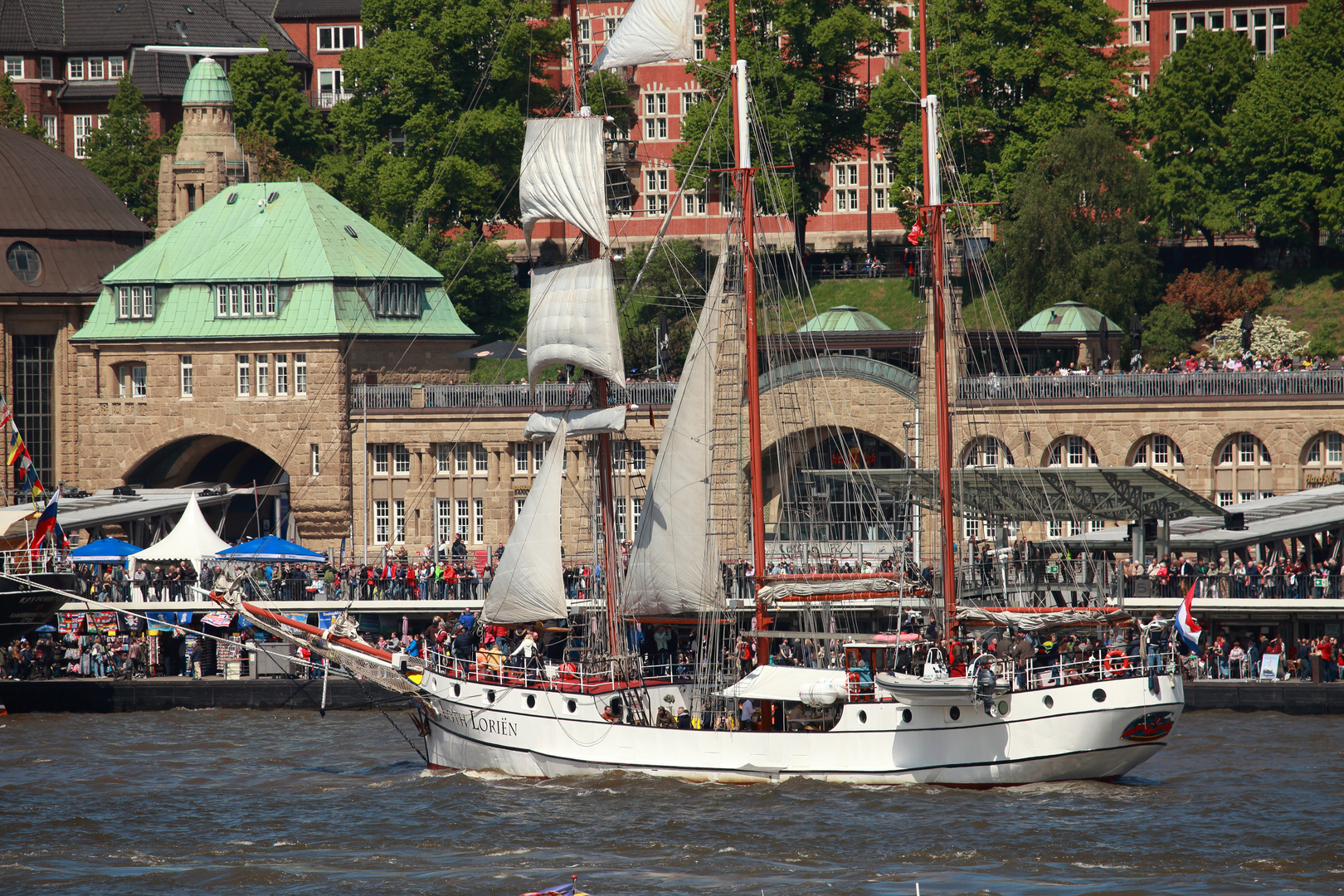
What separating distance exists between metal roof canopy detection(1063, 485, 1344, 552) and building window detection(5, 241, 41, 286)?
145 ft

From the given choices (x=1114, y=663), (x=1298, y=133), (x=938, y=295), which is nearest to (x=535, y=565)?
(x=938, y=295)

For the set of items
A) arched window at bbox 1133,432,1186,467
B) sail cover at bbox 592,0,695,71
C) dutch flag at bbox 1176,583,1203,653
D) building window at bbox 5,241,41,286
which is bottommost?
dutch flag at bbox 1176,583,1203,653

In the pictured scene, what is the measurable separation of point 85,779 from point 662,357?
123ft

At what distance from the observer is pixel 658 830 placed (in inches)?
1730

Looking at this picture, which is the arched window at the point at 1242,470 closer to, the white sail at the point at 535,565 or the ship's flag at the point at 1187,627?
the ship's flag at the point at 1187,627

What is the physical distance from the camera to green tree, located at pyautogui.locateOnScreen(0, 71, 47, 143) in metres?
111

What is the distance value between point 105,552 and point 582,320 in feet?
Result: 77.8

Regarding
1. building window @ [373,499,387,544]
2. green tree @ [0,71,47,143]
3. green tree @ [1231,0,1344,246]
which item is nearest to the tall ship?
building window @ [373,499,387,544]

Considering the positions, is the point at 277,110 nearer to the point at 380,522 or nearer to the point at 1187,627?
the point at 380,522

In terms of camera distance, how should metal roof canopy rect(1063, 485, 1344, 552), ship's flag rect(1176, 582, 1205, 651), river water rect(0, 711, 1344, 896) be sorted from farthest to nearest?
metal roof canopy rect(1063, 485, 1344, 552) < ship's flag rect(1176, 582, 1205, 651) < river water rect(0, 711, 1344, 896)

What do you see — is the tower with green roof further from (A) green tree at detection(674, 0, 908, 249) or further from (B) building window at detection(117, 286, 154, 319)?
(A) green tree at detection(674, 0, 908, 249)

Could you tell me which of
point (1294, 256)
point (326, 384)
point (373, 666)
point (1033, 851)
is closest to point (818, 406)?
point (326, 384)

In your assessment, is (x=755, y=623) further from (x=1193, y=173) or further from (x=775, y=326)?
(x=1193, y=173)

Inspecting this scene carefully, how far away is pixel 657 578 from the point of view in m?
50.7
